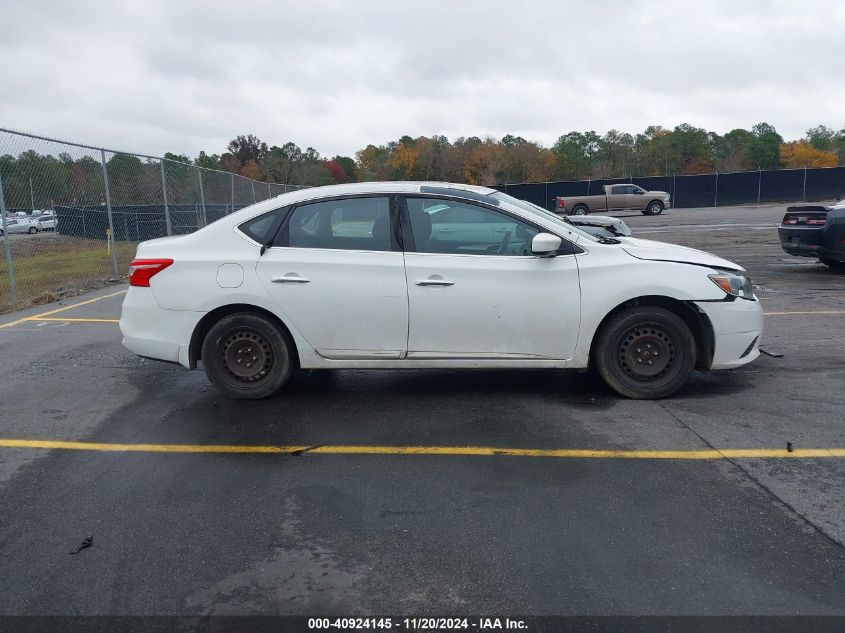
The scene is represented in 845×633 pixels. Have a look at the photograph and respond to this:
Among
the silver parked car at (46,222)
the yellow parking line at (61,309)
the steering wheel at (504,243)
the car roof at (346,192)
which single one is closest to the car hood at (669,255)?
the steering wheel at (504,243)

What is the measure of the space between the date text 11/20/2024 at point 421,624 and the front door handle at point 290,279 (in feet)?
9.85

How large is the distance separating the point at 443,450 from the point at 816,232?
31.7 feet

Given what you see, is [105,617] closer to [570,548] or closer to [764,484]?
[570,548]

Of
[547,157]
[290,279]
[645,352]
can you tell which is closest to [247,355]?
[290,279]

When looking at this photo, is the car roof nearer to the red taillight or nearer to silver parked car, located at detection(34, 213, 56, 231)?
the red taillight

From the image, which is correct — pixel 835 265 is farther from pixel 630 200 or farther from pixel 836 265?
pixel 630 200

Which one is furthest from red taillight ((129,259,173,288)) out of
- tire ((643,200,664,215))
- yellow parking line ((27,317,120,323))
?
tire ((643,200,664,215))

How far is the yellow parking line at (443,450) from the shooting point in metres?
4.48

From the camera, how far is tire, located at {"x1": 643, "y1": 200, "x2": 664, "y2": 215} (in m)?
39.4

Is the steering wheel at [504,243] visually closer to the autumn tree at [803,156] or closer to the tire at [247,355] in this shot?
the tire at [247,355]

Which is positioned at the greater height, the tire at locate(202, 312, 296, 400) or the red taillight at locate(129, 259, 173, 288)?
the red taillight at locate(129, 259, 173, 288)

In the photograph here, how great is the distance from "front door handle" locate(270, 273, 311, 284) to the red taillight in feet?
2.79

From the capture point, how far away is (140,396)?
5949mm

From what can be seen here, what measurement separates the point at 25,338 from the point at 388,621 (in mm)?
6895
